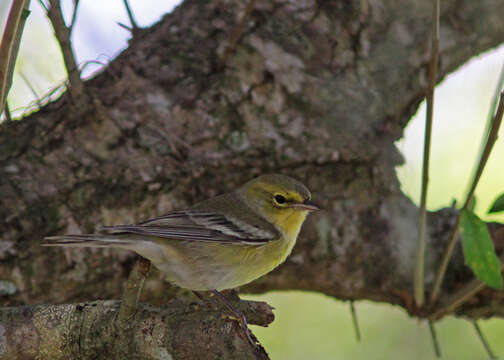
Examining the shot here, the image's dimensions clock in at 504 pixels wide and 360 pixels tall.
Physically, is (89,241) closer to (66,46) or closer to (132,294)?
(132,294)

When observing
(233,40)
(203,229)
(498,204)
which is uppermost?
(233,40)

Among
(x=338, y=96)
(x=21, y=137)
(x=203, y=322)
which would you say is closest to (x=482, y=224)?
(x=338, y=96)

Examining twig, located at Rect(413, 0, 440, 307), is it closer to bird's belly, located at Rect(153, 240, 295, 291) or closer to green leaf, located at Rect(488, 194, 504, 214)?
green leaf, located at Rect(488, 194, 504, 214)

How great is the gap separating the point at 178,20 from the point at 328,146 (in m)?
1.25

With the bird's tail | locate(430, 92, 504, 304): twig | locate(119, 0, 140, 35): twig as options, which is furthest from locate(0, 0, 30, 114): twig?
locate(430, 92, 504, 304): twig

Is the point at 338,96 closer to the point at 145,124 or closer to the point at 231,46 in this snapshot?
the point at 231,46

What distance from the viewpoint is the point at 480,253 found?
285cm

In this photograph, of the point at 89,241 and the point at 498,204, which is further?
the point at 498,204

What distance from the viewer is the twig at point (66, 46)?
8.45 ft

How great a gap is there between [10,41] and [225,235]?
1.40 m

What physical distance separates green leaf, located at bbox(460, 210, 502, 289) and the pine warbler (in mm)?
830

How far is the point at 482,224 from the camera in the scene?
2.87 meters

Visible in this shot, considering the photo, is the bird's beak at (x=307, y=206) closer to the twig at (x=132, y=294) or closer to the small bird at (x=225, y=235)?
the small bird at (x=225, y=235)

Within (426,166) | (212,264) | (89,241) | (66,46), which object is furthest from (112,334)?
(426,166)
